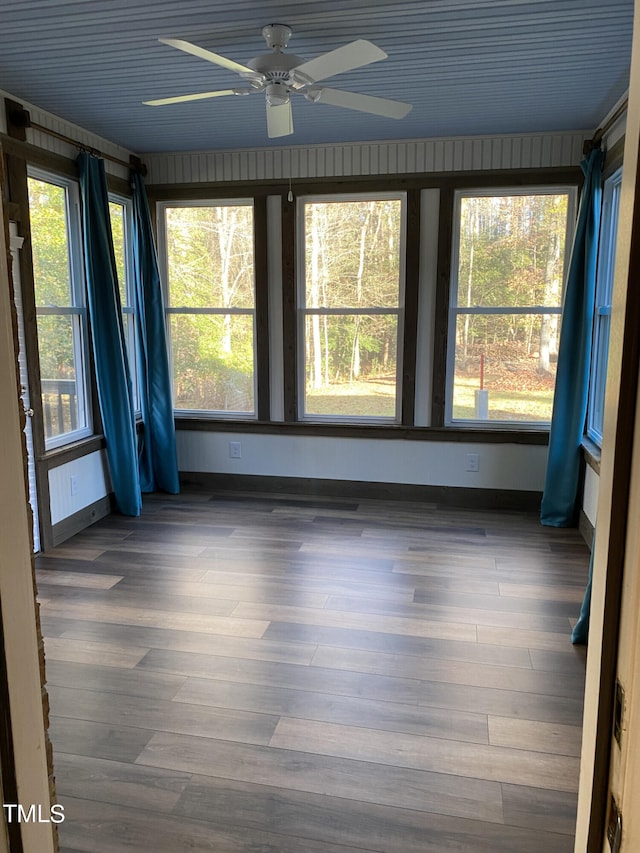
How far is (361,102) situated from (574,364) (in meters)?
2.37

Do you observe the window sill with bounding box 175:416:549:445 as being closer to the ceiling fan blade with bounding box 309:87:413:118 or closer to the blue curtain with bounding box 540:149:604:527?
the blue curtain with bounding box 540:149:604:527

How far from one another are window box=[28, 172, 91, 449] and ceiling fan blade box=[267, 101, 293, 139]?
168 cm

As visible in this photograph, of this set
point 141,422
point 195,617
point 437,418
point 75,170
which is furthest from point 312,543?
point 75,170

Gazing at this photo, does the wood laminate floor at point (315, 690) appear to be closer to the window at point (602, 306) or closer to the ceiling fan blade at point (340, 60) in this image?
the window at point (602, 306)

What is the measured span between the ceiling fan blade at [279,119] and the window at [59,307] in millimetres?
1682

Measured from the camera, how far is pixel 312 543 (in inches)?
162

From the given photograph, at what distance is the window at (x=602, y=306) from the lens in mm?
4109

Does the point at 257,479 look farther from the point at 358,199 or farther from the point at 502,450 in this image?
the point at 358,199

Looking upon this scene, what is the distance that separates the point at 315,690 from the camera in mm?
2514

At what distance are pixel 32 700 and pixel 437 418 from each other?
4.27 m

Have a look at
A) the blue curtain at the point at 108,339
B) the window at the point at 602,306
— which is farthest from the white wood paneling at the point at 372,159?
the blue curtain at the point at 108,339

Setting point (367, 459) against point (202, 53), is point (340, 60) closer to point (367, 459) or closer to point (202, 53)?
point (202, 53)

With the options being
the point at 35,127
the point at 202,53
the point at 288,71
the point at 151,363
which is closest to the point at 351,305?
the point at 151,363

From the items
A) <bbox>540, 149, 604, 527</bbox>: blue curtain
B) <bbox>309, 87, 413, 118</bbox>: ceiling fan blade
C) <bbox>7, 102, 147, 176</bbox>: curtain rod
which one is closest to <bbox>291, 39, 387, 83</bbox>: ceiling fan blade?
<bbox>309, 87, 413, 118</bbox>: ceiling fan blade
